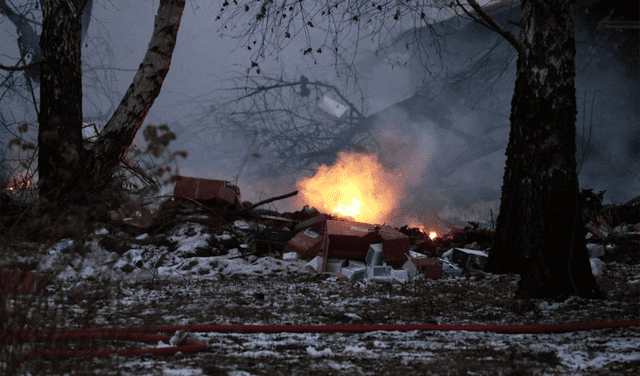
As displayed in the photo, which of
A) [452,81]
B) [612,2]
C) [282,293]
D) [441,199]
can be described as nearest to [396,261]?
[282,293]

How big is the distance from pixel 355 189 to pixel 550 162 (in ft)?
15.2

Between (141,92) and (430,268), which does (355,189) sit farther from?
(141,92)

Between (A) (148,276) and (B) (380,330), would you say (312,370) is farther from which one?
(A) (148,276)

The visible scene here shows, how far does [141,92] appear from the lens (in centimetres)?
520

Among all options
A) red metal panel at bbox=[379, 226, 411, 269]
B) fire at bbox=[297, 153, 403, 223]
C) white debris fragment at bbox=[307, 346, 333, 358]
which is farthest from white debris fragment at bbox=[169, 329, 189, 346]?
fire at bbox=[297, 153, 403, 223]

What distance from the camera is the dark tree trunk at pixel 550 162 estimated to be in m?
3.34

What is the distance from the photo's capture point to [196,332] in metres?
2.60

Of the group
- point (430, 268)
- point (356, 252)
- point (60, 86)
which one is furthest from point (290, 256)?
point (60, 86)

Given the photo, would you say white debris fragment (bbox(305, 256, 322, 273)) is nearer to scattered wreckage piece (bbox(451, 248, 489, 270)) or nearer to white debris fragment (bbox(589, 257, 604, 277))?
scattered wreckage piece (bbox(451, 248, 489, 270))

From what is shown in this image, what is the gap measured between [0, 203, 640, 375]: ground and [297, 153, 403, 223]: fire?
2640 millimetres

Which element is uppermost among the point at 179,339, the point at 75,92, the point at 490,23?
the point at 490,23

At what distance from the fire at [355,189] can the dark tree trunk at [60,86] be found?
3.69m

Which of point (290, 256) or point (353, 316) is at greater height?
point (290, 256)

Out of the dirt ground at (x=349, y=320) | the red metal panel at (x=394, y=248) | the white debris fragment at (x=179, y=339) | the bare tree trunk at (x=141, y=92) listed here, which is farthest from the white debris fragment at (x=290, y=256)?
the white debris fragment at (x=179, y=339)
